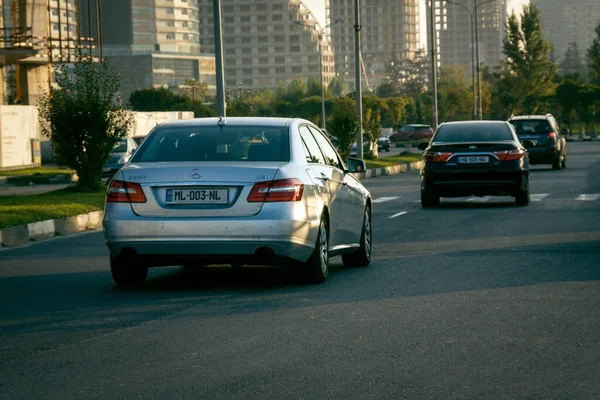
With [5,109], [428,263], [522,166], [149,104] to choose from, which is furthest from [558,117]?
[428,263]

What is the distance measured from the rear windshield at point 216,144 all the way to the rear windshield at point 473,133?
12.0 m

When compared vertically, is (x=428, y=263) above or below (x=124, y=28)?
below

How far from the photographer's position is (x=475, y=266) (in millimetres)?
12438

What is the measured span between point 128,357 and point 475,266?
18.4 feet

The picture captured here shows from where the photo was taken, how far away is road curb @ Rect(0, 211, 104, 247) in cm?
1772

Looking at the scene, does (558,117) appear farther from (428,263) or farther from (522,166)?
(428,263)

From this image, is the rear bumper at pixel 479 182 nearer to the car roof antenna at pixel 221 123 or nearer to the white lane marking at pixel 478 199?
the white lane marking at pixel 478 199

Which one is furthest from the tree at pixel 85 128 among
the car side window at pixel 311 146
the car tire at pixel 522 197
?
the car side window at pixel 311 146

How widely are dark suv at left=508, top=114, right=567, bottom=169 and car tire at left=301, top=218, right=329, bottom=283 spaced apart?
93.1 ft

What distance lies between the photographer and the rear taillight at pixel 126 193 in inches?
420

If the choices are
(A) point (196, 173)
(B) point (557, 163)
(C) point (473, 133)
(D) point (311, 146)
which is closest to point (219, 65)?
(C) point (473, 133)

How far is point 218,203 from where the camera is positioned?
1052 cm

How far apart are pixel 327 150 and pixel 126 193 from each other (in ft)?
8.71

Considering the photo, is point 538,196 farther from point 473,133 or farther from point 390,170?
point 390,170
